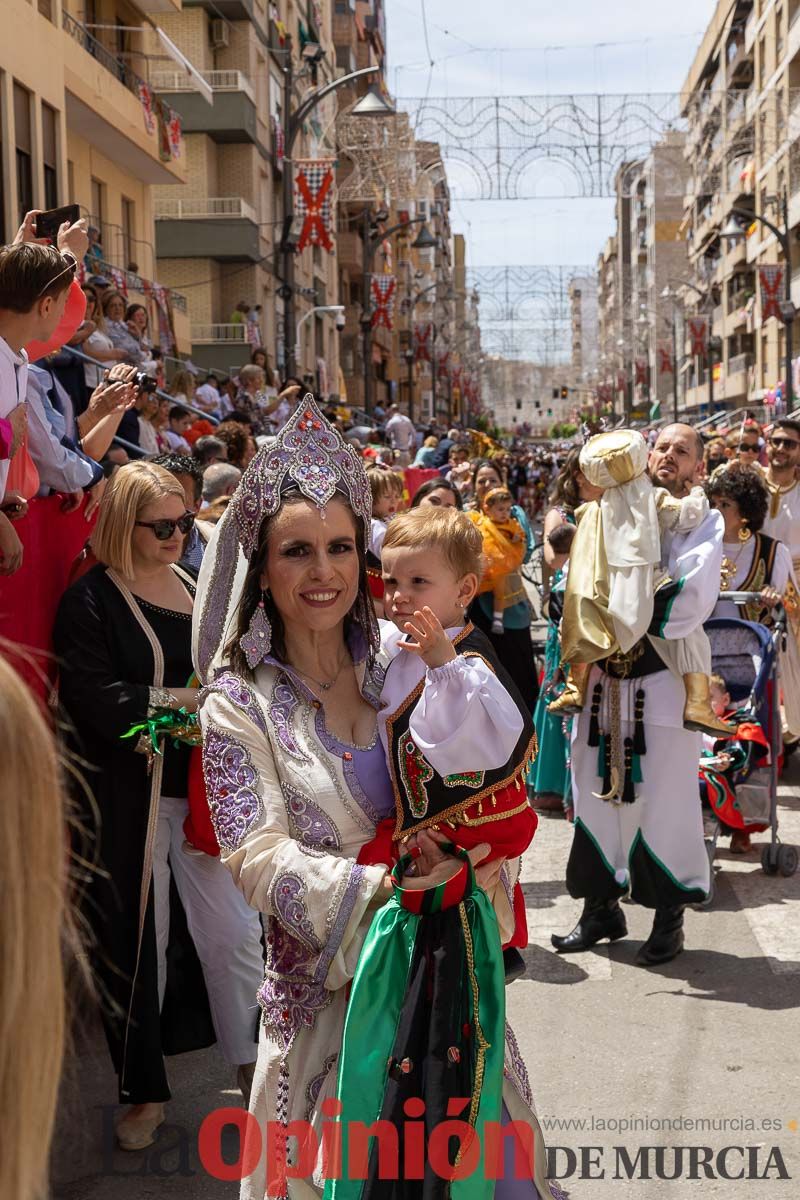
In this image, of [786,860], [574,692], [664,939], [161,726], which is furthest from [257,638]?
[786,860]

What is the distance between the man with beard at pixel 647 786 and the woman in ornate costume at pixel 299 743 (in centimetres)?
314

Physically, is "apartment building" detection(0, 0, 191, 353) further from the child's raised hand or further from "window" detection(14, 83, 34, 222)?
the child's raised hand

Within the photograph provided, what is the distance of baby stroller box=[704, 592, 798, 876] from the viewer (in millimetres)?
7762

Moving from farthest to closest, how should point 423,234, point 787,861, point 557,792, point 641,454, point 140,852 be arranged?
point 423,234 → point 557,792 → point 787,861 → point 641,454 → point 140,852

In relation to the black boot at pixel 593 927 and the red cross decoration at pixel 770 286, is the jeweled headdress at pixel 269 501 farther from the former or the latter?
the red cross decoration at pixel 770 286

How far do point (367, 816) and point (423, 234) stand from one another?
119 ft

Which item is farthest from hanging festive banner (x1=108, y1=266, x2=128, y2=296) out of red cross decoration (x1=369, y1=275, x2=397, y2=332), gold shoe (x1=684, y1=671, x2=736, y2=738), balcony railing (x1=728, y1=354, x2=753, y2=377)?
balcony railing (x1=728, y1=354, x2=753, y2=377)

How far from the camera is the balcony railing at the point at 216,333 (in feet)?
124

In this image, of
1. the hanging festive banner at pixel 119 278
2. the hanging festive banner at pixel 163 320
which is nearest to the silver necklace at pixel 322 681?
the hanging festive banner at pixel 119 278

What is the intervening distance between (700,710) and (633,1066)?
1.56m

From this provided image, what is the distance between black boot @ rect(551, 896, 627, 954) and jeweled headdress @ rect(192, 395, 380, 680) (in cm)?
360

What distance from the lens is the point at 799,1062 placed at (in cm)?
533

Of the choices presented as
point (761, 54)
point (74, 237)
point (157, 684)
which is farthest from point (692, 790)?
Answer: point (761, 54)

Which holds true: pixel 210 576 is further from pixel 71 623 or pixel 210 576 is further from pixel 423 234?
pixel 423 234
